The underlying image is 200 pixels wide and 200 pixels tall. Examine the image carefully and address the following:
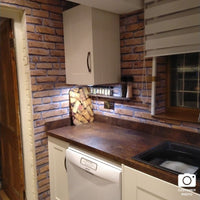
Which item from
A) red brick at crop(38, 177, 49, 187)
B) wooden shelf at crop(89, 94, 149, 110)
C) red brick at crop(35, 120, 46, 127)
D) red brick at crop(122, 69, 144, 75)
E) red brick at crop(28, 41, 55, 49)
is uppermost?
red brick at crop(28, 41, 55, 49)

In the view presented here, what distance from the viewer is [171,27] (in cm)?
154

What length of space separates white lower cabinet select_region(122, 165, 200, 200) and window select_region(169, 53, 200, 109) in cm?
83

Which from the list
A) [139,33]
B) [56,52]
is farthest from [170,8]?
[56,52]

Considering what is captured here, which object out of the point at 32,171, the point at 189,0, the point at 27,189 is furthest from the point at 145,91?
the point at 27,189

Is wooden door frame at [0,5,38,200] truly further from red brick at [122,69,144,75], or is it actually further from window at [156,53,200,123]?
window at [156,53,200,123]

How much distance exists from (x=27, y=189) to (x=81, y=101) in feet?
3.58

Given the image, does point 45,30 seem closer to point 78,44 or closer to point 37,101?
point 78,44

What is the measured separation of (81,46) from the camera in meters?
1.90

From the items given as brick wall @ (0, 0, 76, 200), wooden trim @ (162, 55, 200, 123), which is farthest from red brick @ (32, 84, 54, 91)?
wooden trim @ (162, 55, 200, 123)

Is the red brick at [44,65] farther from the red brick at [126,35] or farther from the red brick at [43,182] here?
the red brick at [43,182]

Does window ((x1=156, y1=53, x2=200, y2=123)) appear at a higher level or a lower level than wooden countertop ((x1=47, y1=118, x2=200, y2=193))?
higher

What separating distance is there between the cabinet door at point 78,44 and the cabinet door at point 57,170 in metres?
0.63

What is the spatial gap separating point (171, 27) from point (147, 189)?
1.16m

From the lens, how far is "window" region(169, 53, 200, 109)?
1688 mm
